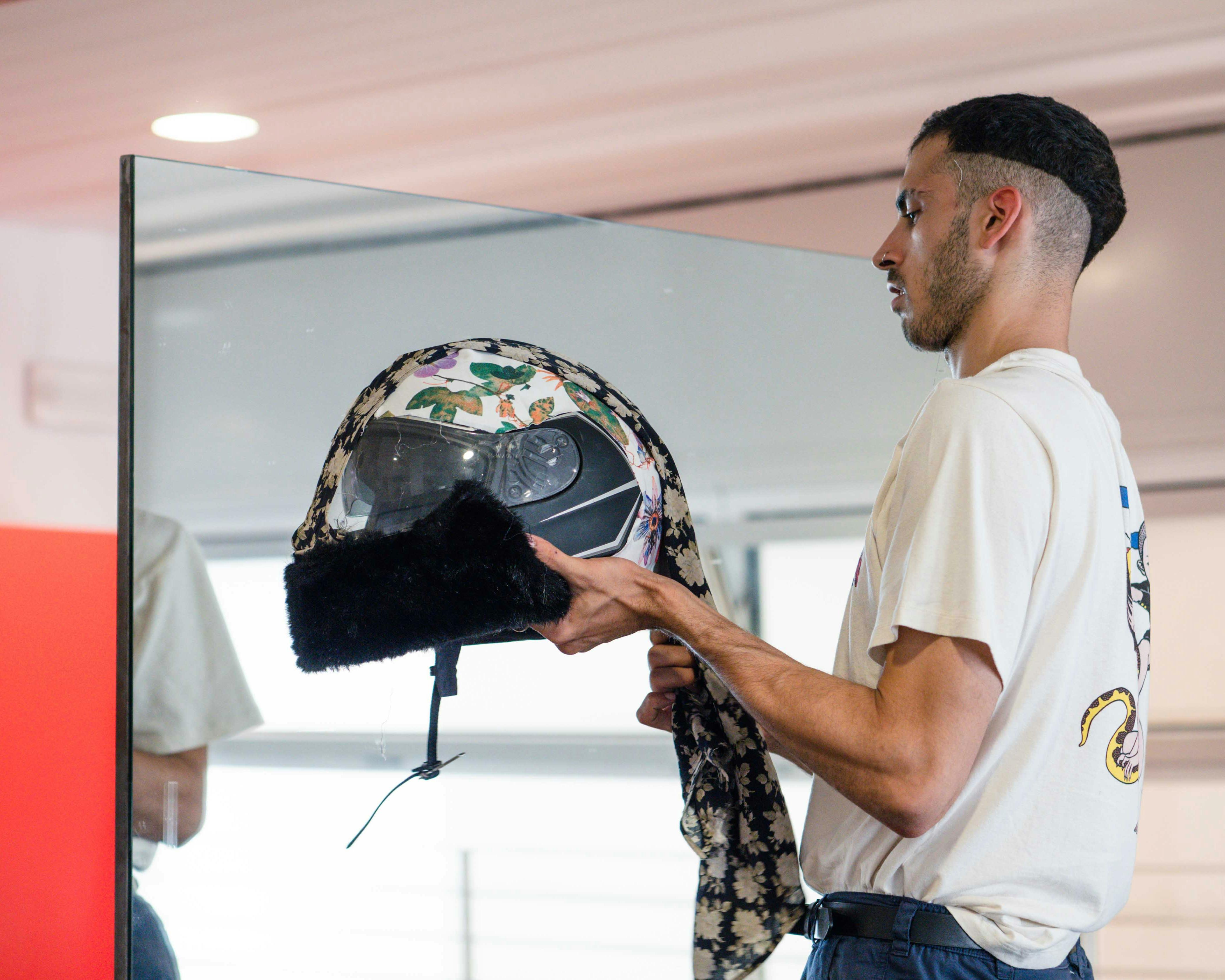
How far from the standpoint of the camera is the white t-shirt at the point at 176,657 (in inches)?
45.9

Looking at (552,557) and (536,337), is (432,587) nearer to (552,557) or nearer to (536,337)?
(552,557)

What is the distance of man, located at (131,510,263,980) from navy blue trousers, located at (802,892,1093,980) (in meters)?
0.65

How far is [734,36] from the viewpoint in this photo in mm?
1996

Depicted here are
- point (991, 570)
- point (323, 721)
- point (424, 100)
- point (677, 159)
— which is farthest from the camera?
point (677, 159)

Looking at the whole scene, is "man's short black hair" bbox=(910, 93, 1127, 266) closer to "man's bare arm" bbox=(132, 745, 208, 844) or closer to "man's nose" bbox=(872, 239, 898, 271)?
"man's nose" bbox=(872, 239, 898, 271)

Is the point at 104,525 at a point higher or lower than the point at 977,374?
lower

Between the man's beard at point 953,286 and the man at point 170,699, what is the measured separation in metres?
0.78

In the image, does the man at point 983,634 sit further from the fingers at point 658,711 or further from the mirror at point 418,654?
the mirror at point 418,654

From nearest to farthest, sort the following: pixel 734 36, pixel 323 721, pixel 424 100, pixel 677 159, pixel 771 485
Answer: pixel 323 721, pixel 771 485, pixel 734 36, pixel 424 100, pixel 677 159

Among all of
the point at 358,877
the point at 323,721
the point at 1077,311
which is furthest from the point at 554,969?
the point at 1077,311

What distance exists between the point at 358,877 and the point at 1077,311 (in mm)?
1549

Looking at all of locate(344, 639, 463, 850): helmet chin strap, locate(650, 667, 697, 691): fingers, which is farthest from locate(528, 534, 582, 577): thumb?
locate(650, 667, 697, 691): fingers

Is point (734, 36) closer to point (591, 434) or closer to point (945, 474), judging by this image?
point (591, 434)

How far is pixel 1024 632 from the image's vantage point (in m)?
0.98
